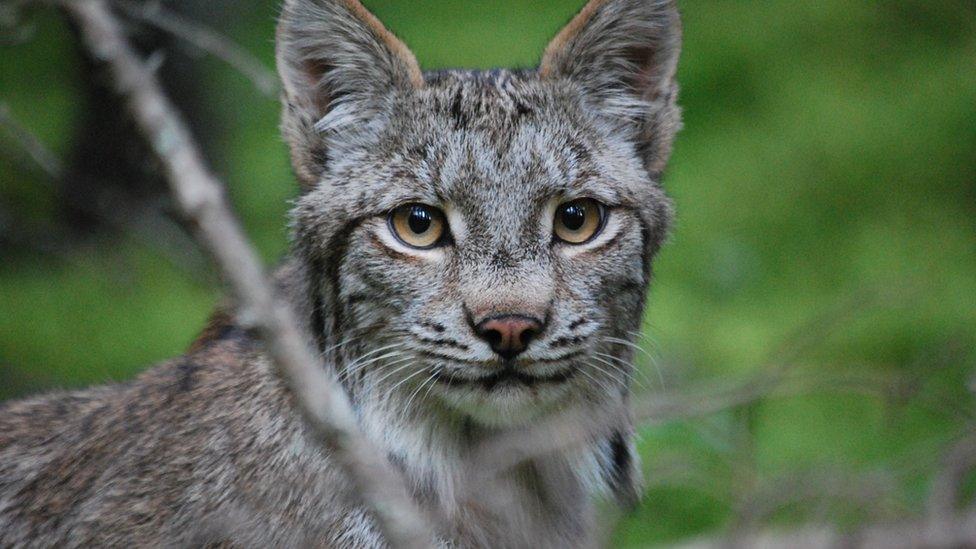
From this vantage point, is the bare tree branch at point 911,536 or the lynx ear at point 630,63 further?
the lynx ear at point 630,63

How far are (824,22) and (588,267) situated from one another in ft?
32.1

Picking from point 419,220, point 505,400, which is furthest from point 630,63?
point 505,400

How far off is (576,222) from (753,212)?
7076mm

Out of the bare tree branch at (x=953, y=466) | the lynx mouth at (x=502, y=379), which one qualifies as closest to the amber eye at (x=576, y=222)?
the lynx mouth at (x=502, y=379)

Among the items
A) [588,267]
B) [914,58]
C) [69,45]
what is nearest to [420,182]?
[588,267]

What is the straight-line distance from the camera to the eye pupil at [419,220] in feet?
15.2

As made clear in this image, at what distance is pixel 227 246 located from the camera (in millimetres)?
2500

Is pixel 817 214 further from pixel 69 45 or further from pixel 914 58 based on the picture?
pixel 69 45

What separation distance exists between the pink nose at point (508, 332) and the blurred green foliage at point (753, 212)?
3083 mm

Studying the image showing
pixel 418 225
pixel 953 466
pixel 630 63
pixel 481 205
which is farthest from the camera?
pixel 630 63

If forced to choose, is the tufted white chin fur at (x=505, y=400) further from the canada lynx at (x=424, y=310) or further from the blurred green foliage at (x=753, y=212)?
the blurred green foliage at (x=753, y=212)

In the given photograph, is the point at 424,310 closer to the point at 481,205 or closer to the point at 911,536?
the point at 481,205

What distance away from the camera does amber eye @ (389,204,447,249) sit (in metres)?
4.59

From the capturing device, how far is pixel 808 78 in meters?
12.8
